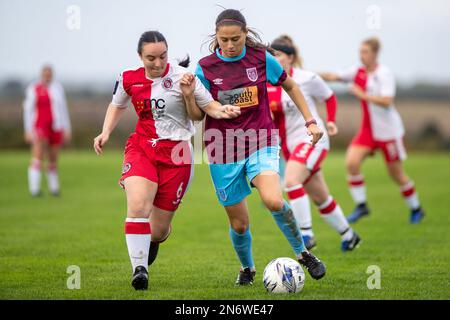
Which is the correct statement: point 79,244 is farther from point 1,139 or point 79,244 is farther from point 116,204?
point 1,139

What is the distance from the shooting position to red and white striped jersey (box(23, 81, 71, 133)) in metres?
16.5

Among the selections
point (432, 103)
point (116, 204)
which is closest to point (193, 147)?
point (116, 204)

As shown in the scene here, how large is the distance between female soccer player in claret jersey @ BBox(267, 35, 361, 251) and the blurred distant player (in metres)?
8.25

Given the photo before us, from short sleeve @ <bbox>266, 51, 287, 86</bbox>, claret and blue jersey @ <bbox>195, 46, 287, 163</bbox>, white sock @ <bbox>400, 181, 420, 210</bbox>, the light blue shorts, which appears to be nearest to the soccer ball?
the light blue shorts

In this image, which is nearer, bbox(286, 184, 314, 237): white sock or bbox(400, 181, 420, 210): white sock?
bbox(286, 184, 314, 237): white sock

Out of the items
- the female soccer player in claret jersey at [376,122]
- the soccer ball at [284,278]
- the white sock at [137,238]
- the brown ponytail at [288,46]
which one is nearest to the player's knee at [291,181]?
the brown ponytail at [288,46]

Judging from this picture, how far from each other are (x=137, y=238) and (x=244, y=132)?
4.24 ft

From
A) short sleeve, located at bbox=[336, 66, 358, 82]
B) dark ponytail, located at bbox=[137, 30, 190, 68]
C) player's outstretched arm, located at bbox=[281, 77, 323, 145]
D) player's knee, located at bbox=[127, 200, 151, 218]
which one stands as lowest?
player's knee, located at bbox=[127, 200, 151, 218]

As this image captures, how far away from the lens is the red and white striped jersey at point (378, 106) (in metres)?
12.0

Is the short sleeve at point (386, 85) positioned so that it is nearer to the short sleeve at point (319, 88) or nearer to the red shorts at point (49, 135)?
the short sleeve at point (319, 88)

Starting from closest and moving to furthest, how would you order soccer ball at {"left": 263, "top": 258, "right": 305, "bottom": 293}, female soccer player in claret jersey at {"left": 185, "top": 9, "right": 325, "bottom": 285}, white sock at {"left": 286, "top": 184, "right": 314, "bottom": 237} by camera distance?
soccer ball at {"left": 263, "top": 258, "right": 305, "bottom": 293}, female soccer player in claret jersey at {"left": 185, "top": 9, "right": 325, "bottom": 285}, white sock at {"left": 286, "top": 184, "right": 314, "bottom": 237}

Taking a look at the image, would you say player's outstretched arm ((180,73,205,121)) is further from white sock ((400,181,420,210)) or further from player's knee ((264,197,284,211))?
white sock ((400,181,420,210))

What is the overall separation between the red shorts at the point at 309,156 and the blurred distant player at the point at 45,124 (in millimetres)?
8502

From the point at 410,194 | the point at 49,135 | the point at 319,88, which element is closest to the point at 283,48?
the point at 319,88
